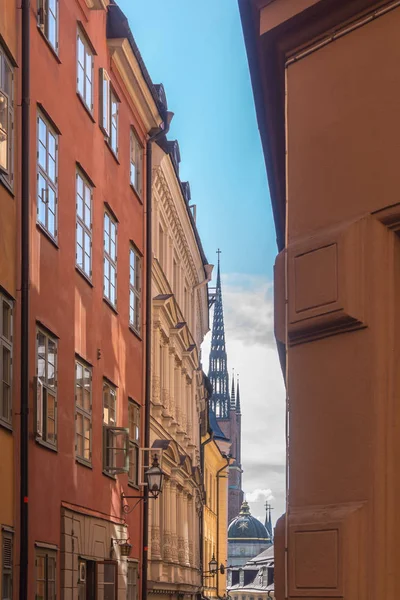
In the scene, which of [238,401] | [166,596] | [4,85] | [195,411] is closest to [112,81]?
[4,85]

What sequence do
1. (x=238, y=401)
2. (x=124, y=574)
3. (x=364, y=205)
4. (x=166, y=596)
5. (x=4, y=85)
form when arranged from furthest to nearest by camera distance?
(x=238, y=401) → (x=166, y=596) → (x=124, y=574) → (x=4, y=85) → (x=364, y=205)

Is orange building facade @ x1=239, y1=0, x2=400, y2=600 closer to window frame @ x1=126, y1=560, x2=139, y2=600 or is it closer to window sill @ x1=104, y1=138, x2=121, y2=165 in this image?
window sill @ x1=104, y1=138, x2=121, y2=165

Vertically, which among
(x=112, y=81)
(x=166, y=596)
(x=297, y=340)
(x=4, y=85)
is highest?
(x=112, y=81)

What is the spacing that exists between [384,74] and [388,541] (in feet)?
8.97

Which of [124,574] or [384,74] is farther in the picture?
[124,574]

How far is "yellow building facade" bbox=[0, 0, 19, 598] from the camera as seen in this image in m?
14.2

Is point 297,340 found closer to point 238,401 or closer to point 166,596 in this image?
point 166,596

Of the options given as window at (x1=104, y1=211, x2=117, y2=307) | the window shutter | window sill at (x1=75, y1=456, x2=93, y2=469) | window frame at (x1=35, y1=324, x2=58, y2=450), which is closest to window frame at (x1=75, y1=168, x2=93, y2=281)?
window at (x1=104, y1=211, x2=117, y2=307)

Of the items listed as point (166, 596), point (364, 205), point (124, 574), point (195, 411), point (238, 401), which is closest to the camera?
point (364, 205)

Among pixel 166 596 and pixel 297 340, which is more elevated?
pixel 297 340

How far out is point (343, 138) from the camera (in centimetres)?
821

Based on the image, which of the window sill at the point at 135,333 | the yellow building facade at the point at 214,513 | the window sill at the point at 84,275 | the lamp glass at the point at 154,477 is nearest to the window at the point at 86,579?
the lamp glass at the point at 154,477

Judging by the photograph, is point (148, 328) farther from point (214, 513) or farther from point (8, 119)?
point (214, 513)

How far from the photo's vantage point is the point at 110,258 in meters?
21.2
